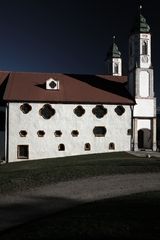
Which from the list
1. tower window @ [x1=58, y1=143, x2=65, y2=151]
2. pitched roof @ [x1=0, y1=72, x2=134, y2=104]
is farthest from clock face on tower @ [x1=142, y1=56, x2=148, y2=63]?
tower window @ [x1=58, y1=143, x2=65, y2=151]

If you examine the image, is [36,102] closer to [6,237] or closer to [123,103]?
[123,103]

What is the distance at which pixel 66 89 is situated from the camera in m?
39.7

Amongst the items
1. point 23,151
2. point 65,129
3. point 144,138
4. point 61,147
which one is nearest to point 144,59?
point 144,138

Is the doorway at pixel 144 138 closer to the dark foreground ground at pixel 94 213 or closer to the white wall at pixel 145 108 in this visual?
the white wall at pixel 145 108

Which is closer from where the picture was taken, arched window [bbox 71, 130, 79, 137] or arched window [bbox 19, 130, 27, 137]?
arched window [bbox 19, 130, 27, 137]

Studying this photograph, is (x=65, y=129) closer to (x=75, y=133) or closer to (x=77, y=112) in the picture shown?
(x=75, y=133)

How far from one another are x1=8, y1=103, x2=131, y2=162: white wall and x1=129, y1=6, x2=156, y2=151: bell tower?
134 centimetres

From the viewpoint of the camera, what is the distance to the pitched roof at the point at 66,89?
37938 millimetres

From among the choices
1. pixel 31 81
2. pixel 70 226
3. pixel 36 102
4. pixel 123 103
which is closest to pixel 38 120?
pixel 36 102

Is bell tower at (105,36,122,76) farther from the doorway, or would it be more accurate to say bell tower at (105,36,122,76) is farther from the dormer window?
the dormer window

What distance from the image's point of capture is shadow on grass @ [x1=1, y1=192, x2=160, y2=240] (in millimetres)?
11219

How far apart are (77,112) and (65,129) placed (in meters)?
2.27

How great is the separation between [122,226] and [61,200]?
5.06 meters

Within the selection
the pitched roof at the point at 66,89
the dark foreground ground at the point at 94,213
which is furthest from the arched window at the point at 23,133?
the dark foreground ground at the point at 94,213
